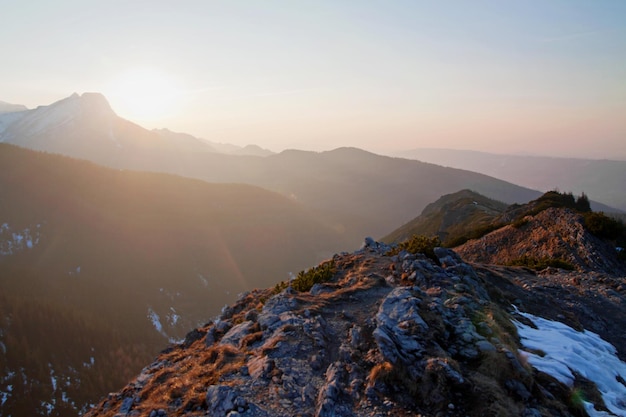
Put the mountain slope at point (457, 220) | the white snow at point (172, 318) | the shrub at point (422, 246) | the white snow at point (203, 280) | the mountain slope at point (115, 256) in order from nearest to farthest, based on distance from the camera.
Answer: the shrub at point (422, 246) < the mountain slope at point (457, 220) < the mountain slope at point (115, 256) < the white snow at point (172, 318) < the white snow at point (203, 280)

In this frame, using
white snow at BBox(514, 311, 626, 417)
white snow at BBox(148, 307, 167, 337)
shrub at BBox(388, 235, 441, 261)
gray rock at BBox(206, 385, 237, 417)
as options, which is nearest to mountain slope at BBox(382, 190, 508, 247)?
shrub at BBox(388, 235, 441, 261)

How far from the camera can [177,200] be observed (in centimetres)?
16538

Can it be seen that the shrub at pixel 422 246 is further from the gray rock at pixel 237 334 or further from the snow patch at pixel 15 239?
the snow patch at pixel 15 239

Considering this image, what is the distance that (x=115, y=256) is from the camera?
373 feet

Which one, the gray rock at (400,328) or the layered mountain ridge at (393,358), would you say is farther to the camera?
the gray rock at (400,328)

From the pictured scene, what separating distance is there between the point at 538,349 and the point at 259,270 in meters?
144

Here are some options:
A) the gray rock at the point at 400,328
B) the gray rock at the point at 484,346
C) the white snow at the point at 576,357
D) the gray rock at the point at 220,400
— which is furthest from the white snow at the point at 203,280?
the gray rock at the point at 484,346

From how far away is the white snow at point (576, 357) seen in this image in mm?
11938

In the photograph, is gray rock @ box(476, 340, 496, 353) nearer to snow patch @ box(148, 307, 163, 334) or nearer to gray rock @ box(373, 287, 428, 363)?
gray rock @ box(373, 287, 428, 363)

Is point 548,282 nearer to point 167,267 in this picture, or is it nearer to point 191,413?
point 191,413

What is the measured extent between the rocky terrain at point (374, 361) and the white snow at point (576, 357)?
0.16 m

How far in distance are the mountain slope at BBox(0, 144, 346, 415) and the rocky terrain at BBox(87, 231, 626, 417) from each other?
5711 cm

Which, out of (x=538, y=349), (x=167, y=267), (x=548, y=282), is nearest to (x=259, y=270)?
(x=167, y=267)

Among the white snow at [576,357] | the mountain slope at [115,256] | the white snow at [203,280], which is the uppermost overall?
the white snow at [576,357]
